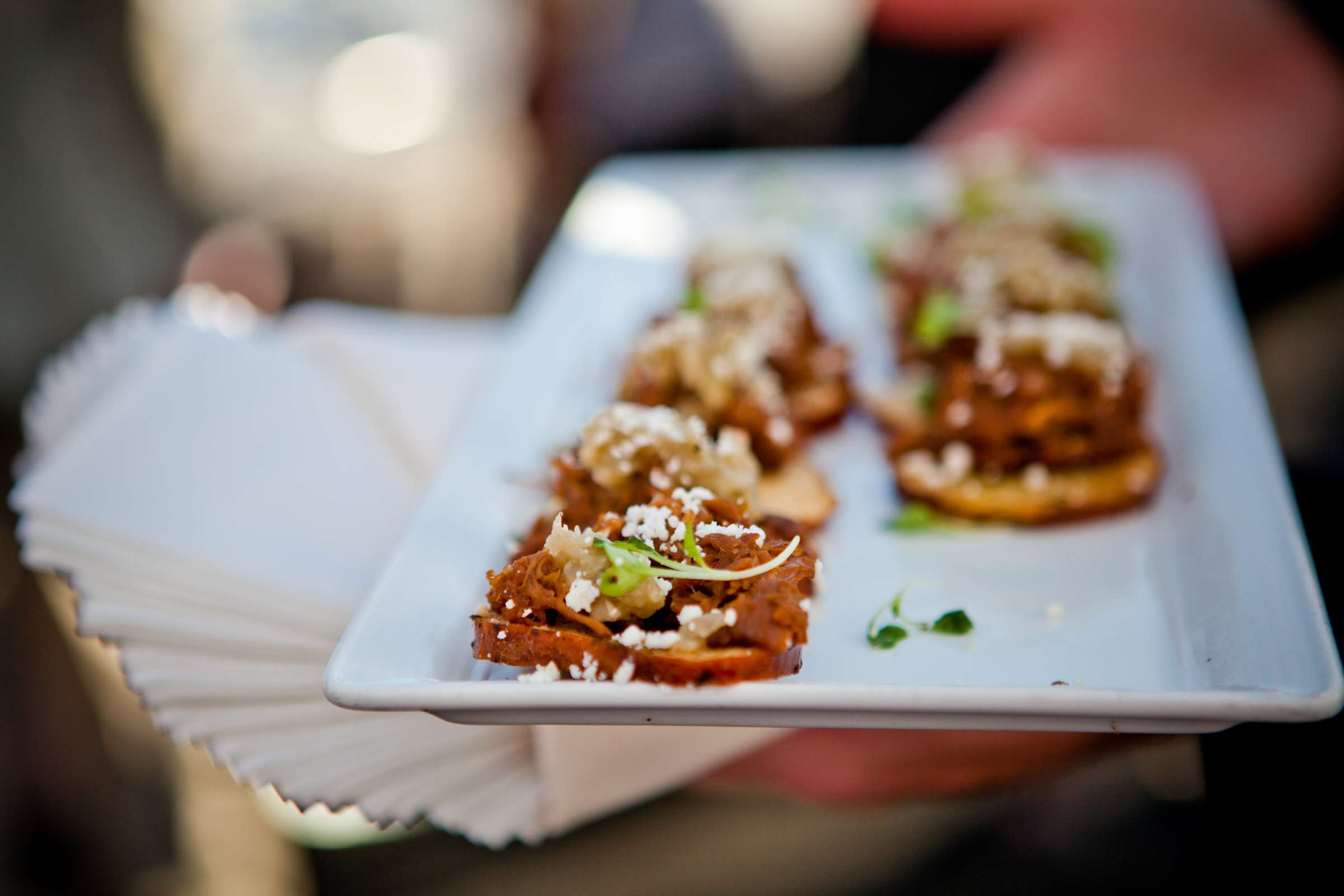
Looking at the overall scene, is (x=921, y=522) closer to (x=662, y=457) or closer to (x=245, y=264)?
(x=662, y=457)

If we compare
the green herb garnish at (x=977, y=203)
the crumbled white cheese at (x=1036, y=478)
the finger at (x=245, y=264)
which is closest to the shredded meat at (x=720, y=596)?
the crumbled white cheese at (x=1036, y=478)

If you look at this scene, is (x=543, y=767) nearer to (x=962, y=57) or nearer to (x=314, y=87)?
(x=962, y=57)

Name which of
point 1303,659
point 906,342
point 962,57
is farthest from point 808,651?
point 962,57

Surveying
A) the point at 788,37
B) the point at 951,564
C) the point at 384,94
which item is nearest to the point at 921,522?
the point at 951,564

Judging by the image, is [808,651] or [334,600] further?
[334,600]

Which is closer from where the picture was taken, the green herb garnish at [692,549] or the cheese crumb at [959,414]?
the green herb garnish at [692,549]

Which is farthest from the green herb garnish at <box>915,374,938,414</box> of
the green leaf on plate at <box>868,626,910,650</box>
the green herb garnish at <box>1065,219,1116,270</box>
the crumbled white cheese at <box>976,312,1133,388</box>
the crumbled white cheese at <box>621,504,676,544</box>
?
the crumbled white cheese at <box>621,504,676,544</box>

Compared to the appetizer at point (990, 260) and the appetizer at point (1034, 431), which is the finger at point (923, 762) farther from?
the appetizer at point (990, 260)
